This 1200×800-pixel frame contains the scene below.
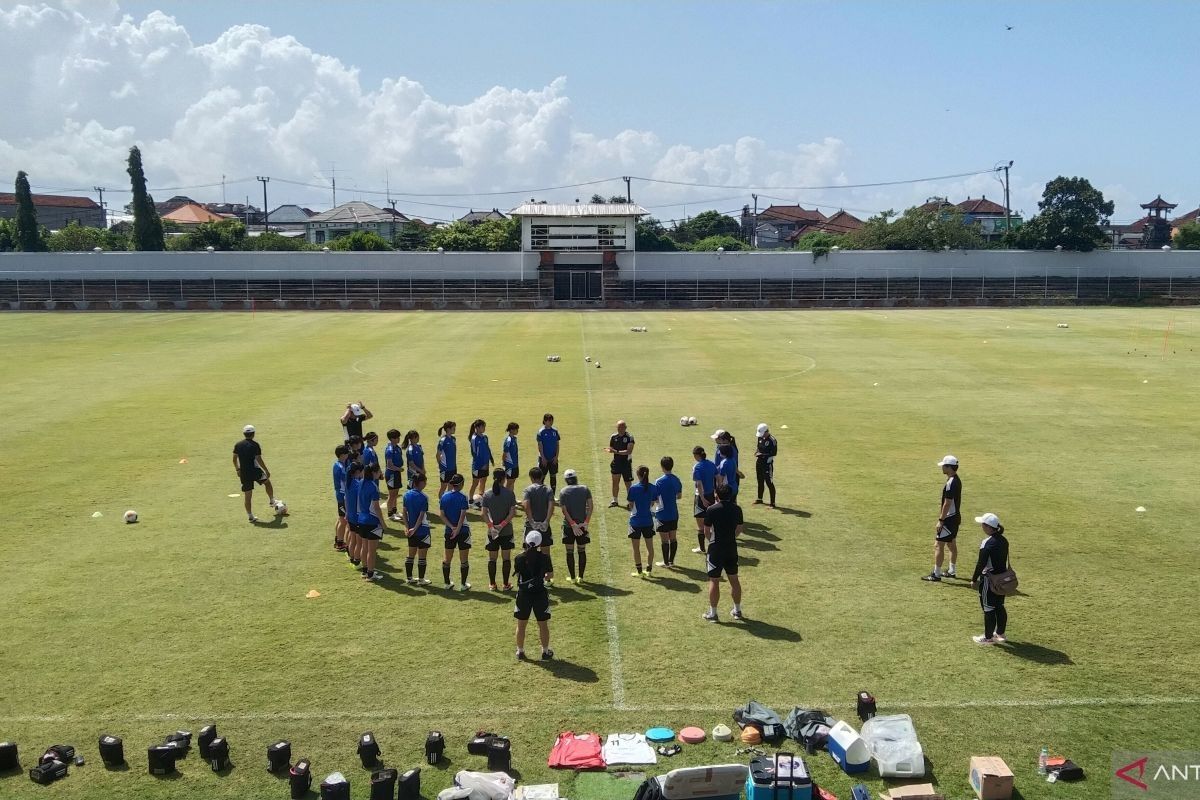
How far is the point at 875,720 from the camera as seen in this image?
897cm

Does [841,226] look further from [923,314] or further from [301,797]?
[301,797]

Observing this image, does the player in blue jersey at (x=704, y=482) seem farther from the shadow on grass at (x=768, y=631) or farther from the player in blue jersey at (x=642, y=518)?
the shadow on grass at (x=768, y=631)

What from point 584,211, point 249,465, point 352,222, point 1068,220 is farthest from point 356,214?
point 249,465

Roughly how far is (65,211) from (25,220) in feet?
262

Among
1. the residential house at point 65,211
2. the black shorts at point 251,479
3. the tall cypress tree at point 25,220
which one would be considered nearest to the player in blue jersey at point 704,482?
the black shorts at point 251,479

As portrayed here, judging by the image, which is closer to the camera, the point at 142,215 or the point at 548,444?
the point at 548,444

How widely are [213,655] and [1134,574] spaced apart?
1258 cm

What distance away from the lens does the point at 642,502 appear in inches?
541

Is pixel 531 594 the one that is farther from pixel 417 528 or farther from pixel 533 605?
pixel 417 528

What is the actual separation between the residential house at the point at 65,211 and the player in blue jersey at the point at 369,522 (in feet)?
545

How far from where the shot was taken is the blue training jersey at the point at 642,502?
45.1 feet

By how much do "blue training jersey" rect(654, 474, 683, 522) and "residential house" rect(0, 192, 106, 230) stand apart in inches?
6628

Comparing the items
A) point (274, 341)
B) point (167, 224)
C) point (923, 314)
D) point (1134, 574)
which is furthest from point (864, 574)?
point (167, 224)

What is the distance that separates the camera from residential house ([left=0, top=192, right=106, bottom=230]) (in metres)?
159
